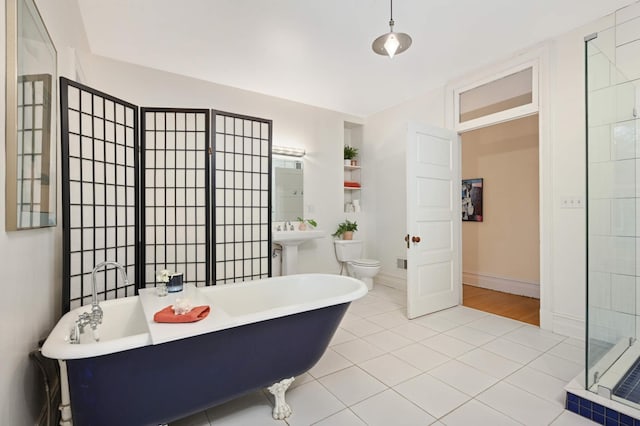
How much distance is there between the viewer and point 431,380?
202 cm

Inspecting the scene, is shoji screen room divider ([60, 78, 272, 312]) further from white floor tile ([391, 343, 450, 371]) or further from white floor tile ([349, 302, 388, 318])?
white floor tile ([391, 343, 450, 371])

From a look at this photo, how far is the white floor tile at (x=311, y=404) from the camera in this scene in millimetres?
1649

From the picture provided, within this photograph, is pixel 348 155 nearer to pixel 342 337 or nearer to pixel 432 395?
pixel 342 337

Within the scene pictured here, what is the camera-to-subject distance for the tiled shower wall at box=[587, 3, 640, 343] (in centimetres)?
177

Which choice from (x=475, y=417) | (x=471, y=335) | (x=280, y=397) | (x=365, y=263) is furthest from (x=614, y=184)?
(x=365, y=263)

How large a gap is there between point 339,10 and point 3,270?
2502mm

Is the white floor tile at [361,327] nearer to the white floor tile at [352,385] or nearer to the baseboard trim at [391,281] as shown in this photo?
the white floor tile at [352,385]

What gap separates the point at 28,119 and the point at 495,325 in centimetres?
377

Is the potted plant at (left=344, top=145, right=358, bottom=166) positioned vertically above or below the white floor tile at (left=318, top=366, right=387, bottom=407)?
above

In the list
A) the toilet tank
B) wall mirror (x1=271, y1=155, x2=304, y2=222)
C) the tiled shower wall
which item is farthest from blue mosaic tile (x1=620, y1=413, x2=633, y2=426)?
wall mirror (x1=271, y1=155, x2=304, y2=222)

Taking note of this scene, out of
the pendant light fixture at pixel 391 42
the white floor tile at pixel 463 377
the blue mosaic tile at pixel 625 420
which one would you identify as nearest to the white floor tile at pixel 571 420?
the blue mosaic tile at pixel 625 420

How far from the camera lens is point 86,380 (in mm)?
A: 1189

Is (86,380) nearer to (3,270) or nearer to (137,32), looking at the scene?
(3,270)

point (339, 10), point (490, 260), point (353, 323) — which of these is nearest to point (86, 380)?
point (353, 323)
